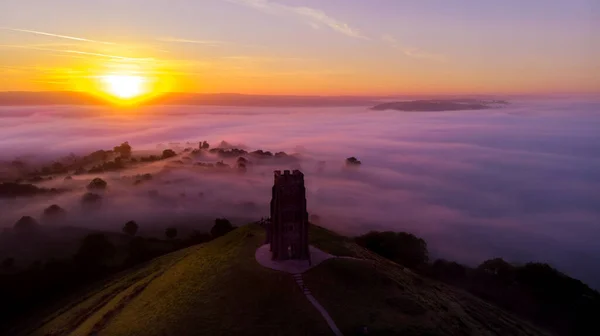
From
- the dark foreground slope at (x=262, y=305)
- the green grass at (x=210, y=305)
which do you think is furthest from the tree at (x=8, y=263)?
the green grass at (x=210, y=305)

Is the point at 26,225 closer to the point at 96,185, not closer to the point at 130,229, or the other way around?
the point at 130,229

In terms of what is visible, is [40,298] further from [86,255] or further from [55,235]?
[55,235]

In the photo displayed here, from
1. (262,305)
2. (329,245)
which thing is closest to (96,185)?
(329,245)

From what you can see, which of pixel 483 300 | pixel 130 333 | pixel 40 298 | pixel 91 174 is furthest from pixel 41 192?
pixel 483 300

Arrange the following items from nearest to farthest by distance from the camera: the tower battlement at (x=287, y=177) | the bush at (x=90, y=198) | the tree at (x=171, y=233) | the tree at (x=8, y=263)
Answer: the tower battlement at (x=287, y=177), the tree at (x=8, y=263), the tree at (x=171, y=233), the bush at (x=90, y=198)

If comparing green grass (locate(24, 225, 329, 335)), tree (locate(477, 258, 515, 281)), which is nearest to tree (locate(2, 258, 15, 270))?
green grass (locate(24, 225, 329, 335))

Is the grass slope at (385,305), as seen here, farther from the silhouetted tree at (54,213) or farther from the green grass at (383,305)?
the silhouetted tree at (54,213)
